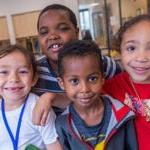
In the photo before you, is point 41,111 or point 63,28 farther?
point 63,28

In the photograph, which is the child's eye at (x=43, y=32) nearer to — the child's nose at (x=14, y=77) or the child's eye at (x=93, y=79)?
the child's nose at (x=14, y=77)

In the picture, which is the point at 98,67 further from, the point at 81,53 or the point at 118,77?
the point at 118,77

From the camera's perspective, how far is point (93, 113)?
1.12 metres

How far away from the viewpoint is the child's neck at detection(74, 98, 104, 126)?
1107mm

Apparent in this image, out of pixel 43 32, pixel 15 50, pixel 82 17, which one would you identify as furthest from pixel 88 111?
pixel 82 17

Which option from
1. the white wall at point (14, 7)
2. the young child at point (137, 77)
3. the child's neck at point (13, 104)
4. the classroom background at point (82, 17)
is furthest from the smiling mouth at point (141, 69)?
the white wall at point (14, 7)

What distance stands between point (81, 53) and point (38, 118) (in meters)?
0.31

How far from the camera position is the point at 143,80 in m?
1.16

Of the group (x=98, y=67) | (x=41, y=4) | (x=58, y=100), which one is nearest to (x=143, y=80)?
(x=98, y=67)

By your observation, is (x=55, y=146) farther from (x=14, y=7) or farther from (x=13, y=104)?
(x=14, y=7)

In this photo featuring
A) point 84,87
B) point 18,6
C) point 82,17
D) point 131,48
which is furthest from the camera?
point 18,6

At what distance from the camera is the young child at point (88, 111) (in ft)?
3.49

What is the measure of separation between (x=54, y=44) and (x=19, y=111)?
0.35 meters

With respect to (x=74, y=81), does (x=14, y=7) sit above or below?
above
